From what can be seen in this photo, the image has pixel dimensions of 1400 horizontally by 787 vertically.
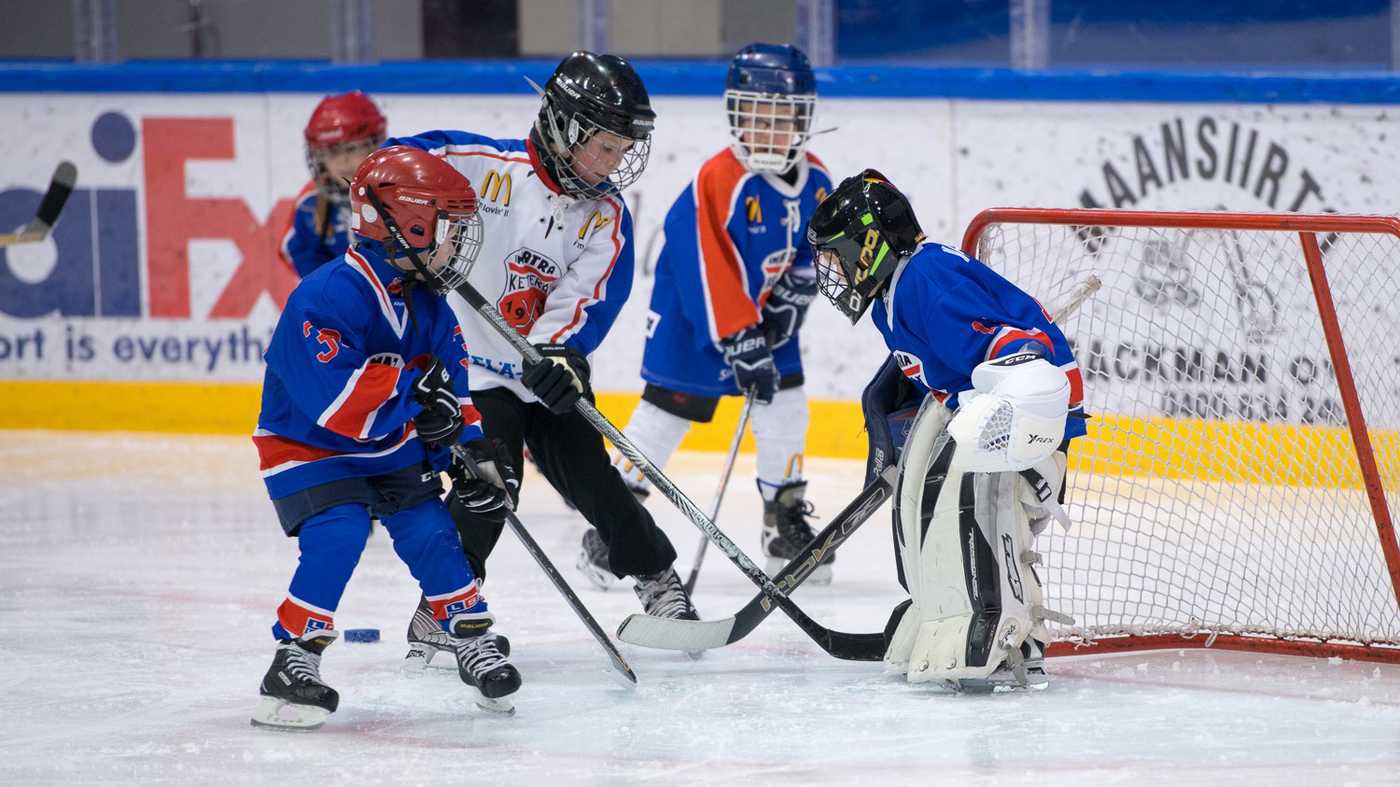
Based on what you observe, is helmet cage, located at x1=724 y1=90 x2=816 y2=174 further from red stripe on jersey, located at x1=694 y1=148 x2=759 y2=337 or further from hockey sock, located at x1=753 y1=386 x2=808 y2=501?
hockey sock, located at x1=753 y1=386 x2=808 y2=501

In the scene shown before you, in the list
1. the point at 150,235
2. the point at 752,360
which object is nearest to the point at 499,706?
the point at 752,360

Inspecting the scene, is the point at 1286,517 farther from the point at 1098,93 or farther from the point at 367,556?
the point at 367,556

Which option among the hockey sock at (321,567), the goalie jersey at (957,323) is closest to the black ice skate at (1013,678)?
the goalie jersey at (957,323)

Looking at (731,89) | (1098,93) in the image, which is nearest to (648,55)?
(1098,93)

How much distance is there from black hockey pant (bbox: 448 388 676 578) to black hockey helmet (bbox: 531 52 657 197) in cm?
43

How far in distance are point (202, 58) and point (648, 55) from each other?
1618 mm

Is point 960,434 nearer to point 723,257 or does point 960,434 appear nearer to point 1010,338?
point 1010,338

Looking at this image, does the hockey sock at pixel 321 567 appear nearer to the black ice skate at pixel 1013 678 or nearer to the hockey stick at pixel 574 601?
the hockey stick at pixel 574 601

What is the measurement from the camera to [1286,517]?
4.21 m

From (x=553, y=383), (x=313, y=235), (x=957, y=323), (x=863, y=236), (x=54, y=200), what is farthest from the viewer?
(x=54, y=200)

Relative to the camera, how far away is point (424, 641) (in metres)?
3.36

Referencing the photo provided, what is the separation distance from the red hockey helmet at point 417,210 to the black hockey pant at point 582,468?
506 millimetres

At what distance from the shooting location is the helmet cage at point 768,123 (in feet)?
13.7

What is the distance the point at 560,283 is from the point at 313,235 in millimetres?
1545
